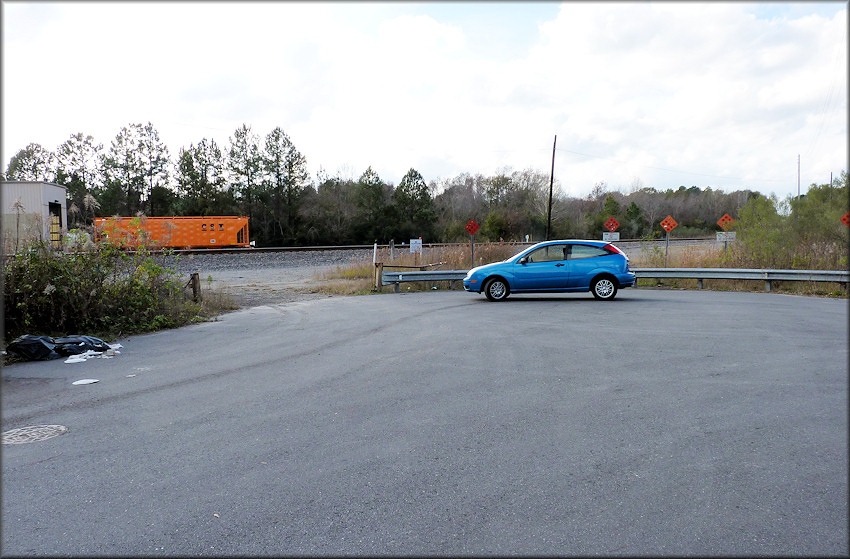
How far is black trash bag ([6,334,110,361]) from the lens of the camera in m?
8.79

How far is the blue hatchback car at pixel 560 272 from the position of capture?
1573 cm

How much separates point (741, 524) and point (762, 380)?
3.72 m

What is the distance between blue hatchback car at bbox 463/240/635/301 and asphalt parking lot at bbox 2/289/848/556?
21.4 ft

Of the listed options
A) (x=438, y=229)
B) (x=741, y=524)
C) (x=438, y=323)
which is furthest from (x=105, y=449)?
(x=438, y=229)

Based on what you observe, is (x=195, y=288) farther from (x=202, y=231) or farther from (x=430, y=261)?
(x=202, y=231)

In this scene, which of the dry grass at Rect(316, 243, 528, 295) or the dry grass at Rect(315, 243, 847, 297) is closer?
the dry grass at Rect(315, 243, 847, 297)

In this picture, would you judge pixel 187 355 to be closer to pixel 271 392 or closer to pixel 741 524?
pixel 271 392

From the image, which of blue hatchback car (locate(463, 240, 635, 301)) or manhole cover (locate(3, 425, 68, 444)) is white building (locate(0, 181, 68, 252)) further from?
blue hatchback car (locate(463, 240, 635, 301))

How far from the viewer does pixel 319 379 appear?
7.19 metres

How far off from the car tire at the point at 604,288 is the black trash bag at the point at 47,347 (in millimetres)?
11694

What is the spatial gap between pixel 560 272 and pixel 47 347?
11794 mm

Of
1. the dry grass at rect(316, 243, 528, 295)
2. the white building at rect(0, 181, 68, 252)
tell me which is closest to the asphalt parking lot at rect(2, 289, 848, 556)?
the white building at rect(0, 181, 68, 252)

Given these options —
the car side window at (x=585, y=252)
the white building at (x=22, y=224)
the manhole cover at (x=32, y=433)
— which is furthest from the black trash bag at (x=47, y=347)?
the car side window at (x=585, y=252)

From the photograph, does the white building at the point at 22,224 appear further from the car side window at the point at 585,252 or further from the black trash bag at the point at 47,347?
the car side window at the point at 585,252
